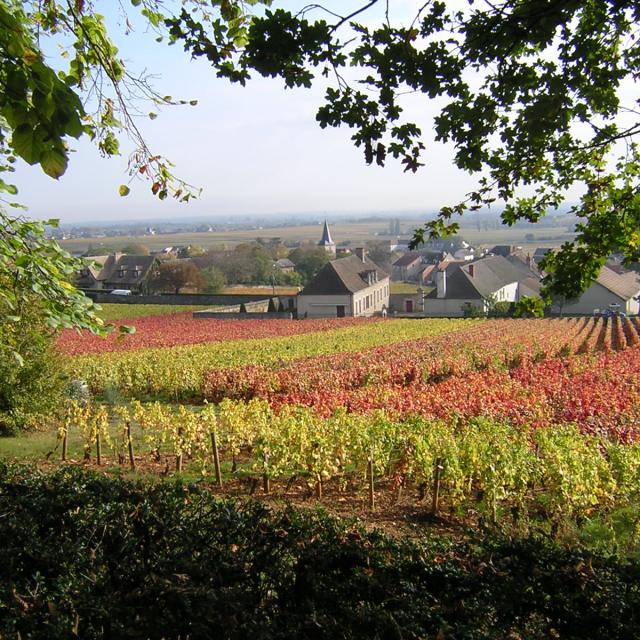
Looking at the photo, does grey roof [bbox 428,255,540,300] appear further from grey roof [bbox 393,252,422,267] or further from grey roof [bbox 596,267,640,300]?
grey roof [bbox 393,252,422,267]

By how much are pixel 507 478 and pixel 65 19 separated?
7.40m

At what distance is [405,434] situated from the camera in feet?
32.0

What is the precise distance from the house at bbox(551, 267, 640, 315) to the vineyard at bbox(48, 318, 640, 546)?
42.9 meters

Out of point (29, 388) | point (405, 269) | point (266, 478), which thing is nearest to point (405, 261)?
point (405, 269)

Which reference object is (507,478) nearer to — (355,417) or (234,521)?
(355,417)

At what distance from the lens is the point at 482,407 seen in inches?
505

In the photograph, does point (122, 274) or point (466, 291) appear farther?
point (122, 274)

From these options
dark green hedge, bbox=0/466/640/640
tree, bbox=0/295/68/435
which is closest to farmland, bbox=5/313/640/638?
dark green hedge, bbox=0/466/640/640

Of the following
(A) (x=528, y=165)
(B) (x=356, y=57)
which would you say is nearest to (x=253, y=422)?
(A) (x=528, y=165)

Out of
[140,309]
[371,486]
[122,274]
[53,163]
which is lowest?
[140,309]

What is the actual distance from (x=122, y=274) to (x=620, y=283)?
6257 centimetres

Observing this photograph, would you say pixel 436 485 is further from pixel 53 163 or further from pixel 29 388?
pixel 29 388

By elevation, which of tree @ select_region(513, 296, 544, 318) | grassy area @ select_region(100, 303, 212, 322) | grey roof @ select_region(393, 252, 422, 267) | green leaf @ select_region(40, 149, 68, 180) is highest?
green leaf @ select_region(40, 149, 68, 180)

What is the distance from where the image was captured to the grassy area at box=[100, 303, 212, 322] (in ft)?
175
